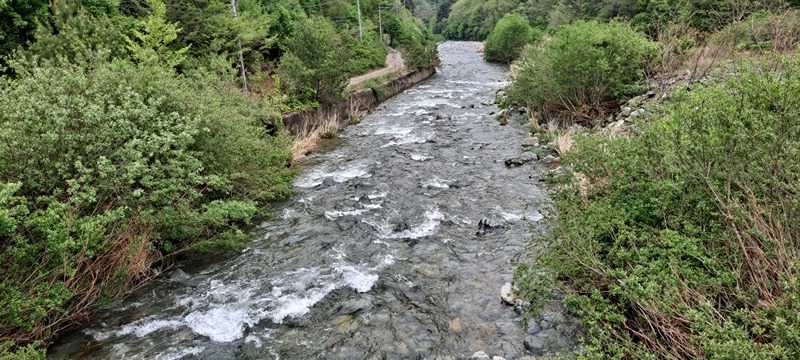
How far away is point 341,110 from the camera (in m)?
21.0

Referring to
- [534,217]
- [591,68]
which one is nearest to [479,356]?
[534,217]

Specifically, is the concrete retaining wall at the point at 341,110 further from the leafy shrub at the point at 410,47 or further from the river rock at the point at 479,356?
the river rock at the point at 479,356

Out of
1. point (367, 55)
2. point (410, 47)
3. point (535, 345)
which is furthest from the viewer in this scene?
point (410, 47)

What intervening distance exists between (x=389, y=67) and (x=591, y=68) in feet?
78.8

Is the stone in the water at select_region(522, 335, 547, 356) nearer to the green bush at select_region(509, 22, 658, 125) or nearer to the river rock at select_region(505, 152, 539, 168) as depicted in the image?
the river rock at select_region(505, 152, 539, 168)

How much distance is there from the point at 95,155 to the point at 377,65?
31441 millimetres

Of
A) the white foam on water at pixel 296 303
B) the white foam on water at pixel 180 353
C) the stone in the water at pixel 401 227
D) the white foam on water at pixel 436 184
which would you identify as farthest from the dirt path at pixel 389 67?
the white foam on water at pixel 180 353

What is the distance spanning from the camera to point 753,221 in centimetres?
402

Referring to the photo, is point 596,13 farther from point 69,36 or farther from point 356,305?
point 356,305

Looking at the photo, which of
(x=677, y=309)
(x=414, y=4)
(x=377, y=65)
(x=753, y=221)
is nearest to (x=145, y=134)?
(x=677, y=309)

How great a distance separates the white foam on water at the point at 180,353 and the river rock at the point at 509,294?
4310mm

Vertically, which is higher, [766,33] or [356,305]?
[766,33]

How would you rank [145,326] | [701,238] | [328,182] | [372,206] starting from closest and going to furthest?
[701,238] < [145,326] < [372,206] < [328,182]

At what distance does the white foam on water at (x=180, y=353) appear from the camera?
17.4 feet
